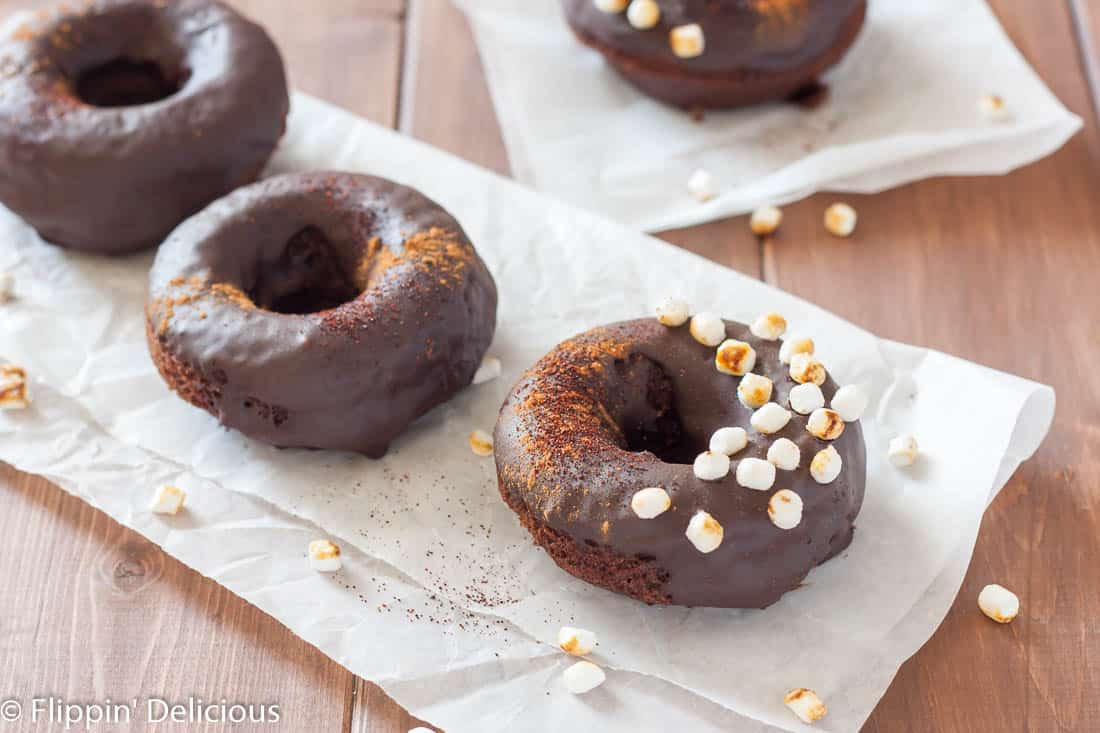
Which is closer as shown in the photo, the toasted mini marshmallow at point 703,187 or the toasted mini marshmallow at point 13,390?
the toasted mini marshmallow at point 13,390

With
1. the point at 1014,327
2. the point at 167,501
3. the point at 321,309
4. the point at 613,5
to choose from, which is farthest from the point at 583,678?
the point at 613,5

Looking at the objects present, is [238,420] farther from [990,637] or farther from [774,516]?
[990,637]

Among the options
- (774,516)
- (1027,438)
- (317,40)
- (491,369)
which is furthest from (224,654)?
(317,40)

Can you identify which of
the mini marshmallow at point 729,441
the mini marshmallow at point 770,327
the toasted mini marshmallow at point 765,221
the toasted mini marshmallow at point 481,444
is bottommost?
the toasted mini marshmallow at point 481,444

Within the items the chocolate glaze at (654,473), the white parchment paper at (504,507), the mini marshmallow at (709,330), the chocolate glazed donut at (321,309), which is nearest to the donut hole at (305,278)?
the chocolate glazed donut at (321,309)

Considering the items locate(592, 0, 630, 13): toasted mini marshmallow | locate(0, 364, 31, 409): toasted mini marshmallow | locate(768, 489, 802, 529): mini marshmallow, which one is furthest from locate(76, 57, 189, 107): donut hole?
locate(768, 489, 802, 529): mini marshmallow

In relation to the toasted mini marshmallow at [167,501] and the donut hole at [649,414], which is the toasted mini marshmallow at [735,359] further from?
the toasted mini marshmallow at [167,501]

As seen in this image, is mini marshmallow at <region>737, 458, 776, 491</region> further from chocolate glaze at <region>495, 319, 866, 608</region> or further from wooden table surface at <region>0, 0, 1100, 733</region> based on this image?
wooden table surface at <region>0, 0, 1100, 733</region>
